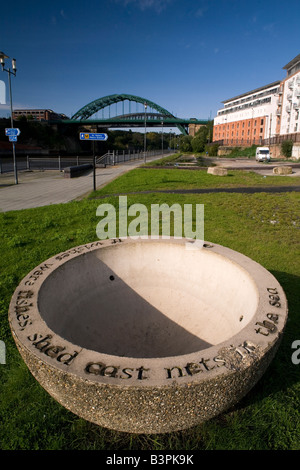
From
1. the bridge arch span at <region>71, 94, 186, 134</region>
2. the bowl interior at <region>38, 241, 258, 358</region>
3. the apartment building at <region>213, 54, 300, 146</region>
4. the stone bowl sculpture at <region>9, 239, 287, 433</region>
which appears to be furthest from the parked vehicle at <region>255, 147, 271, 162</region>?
the bridge arch span at <region>71, 94, 186, 134</region>

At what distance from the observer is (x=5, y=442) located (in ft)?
9.57

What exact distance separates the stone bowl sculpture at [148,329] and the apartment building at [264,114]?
5888 cm

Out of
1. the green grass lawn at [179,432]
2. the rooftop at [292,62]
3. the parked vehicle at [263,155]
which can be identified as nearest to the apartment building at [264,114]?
the rooftop at [292,62]

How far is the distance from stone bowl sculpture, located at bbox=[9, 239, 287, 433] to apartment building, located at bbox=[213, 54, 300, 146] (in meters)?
58.9

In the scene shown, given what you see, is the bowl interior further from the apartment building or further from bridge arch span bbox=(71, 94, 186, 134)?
bridge arch span bbox=(71, 94, 186, 134)

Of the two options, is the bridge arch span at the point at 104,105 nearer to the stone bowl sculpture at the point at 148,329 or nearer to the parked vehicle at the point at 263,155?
the parked vehicle at the point at 263,155

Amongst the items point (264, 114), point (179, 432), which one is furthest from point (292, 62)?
point (179, 432)

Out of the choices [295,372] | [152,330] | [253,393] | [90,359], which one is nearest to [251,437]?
[253,393]

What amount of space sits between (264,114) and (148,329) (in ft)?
292

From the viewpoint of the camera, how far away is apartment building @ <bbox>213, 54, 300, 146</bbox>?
6506 centimetres

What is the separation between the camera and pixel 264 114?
8200 centimetres

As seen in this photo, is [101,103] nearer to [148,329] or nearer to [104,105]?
[104,105]
